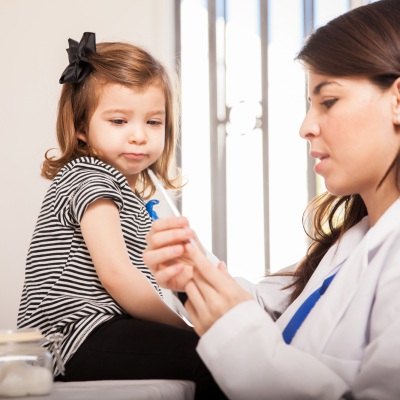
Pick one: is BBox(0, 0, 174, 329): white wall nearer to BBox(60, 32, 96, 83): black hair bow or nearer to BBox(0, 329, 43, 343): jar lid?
BBox(60, 32, 96, 83): black hair bow

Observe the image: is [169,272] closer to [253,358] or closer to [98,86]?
[253,358]

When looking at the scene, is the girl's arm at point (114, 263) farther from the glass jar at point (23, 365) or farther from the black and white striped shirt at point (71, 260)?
the glass jar at point (23, 365)

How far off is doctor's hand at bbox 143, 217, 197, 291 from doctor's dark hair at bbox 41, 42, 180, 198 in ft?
2.08

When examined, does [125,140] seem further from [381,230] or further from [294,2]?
[294,2]

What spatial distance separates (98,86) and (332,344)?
89cm

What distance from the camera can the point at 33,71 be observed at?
371cm

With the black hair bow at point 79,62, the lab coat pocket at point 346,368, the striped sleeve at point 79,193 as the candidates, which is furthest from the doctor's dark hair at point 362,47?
the black hair bow at point 79,62

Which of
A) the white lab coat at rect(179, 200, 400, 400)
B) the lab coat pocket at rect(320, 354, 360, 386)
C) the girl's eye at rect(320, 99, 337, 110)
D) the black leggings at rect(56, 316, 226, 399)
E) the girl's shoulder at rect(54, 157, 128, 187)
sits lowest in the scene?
the black leggings at rect(56, 316, 226, 399)

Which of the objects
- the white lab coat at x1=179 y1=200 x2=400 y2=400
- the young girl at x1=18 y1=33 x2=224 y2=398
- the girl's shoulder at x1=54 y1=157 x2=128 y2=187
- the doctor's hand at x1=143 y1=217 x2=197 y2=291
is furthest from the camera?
the girl's shoulder at x1=54 y1=157 x2=128 y2=187

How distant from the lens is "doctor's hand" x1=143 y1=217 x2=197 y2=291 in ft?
3.54

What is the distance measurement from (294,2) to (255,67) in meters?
0.36

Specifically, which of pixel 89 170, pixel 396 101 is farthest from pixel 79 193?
pixel 396 101

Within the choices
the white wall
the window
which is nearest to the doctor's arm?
the window

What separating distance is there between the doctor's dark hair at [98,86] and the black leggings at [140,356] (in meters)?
0.48
